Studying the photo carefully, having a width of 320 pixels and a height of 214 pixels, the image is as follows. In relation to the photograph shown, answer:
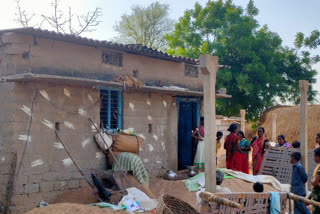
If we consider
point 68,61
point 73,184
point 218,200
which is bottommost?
point 73,184

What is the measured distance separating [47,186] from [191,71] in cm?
572

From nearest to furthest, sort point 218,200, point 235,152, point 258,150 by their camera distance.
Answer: point 218,200 → point 258,150 → point 235,152

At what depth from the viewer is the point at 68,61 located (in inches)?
288

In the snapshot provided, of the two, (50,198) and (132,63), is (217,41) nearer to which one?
(132,63)

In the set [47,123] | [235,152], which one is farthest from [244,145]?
[47,123]

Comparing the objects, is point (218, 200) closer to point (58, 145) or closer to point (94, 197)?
point (94, 197)

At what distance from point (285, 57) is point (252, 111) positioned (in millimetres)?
3181

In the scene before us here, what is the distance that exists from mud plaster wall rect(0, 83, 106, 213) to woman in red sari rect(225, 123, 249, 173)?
3.59 meters

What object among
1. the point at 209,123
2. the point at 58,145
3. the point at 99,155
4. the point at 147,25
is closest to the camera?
the point at 209,123

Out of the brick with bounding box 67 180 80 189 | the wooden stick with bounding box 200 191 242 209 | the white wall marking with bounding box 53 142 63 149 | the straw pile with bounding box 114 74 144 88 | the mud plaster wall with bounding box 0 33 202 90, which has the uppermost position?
the mud plaster wall with bounding box 0 33 202 90

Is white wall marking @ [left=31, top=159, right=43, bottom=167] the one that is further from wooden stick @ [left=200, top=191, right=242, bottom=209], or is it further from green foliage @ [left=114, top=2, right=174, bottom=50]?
green foliage @ [left=114, top=2, right=174, bottom=50]

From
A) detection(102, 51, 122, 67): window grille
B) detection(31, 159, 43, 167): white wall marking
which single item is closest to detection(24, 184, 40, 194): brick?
detection(31, 159, 43, 167): white wall marking

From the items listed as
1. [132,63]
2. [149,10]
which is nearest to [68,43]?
[132,63]

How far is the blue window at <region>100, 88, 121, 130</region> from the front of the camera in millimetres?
8148
